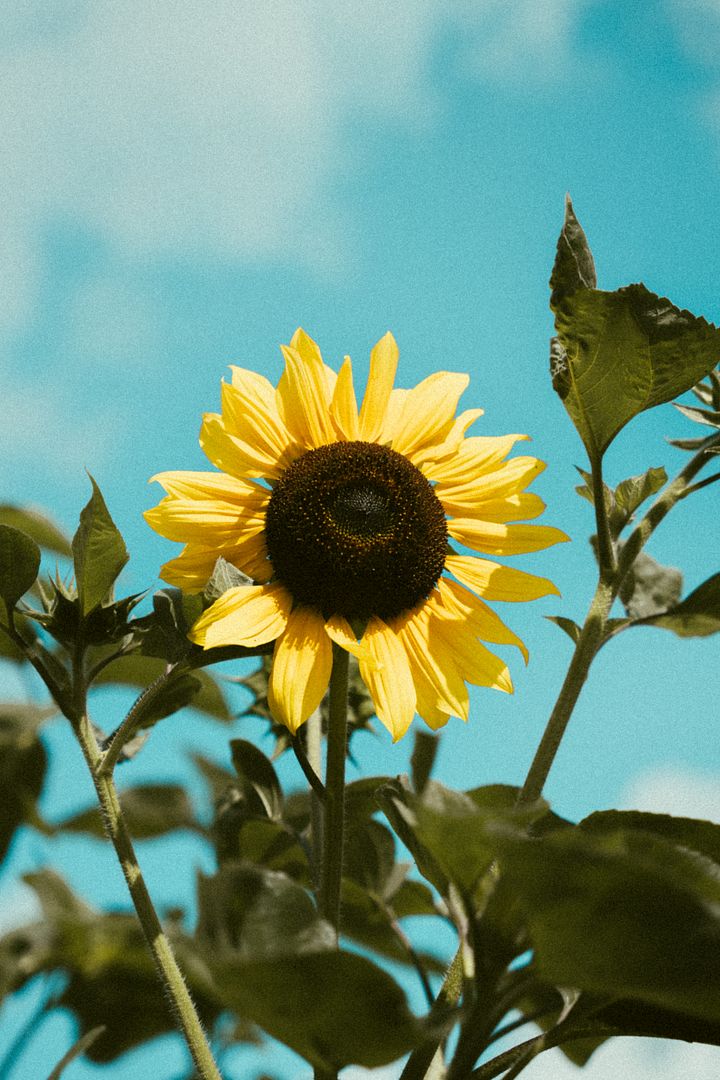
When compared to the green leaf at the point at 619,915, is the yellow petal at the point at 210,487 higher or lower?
higher

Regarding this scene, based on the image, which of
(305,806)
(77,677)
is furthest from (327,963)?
(305,806)

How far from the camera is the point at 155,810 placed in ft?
6.69

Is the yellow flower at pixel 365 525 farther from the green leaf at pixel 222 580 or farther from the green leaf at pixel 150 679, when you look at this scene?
the green leaf at pixel 150 679

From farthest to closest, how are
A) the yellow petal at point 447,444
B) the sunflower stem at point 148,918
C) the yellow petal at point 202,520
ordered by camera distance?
1. the yellow petal at point 447,444
2. the yellow petal at point 202,520
3. the sunflower stem at point 148,918

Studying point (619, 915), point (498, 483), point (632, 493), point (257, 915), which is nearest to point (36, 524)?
point (498, 483)

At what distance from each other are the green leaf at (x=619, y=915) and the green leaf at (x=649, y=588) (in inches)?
26.1

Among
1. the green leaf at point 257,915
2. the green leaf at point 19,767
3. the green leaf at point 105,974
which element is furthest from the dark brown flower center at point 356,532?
the green leaf at point 19,767

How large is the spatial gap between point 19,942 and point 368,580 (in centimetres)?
69

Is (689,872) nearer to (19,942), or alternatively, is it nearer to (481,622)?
(481,622)

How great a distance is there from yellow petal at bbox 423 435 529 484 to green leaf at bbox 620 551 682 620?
0.80 feet

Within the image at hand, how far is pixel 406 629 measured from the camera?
5.57ft

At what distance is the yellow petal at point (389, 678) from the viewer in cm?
157

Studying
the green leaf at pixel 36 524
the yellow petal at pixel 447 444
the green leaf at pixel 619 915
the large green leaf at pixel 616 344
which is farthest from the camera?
the green leaf at pixel 36 524

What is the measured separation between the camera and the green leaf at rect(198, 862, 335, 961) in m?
1.06
